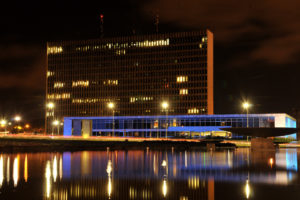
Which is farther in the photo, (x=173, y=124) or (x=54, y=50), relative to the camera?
(x=54, y=50)

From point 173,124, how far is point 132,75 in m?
30.3

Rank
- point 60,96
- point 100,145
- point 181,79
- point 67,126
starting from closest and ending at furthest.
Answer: point 100,145
point 181,79
point 67,126
point 60,96

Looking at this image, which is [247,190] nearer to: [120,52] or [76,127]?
[120,52]

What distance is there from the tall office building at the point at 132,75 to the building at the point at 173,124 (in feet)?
17.2

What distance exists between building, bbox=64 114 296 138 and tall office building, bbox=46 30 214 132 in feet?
17.2

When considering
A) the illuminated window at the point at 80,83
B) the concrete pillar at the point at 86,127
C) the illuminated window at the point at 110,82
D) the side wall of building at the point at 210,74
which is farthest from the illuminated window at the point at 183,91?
the illuminated window at the point at 80,83

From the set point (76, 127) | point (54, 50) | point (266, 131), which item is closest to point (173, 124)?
point (76, 127)

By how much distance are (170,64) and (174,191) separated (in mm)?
152258

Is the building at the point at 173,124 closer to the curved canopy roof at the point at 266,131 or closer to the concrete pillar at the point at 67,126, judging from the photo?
the concrete pillar at the point at 67,126

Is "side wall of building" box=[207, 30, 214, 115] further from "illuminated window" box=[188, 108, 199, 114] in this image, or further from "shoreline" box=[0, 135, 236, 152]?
"shoreline" box=[0, 135, 236, 152]

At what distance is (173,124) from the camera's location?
538 ft

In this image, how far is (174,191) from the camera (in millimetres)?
21047

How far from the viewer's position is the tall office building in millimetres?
167875

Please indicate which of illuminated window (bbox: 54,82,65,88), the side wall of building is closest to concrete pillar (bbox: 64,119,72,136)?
illuminated window (bbox: 54,82,65,88)
